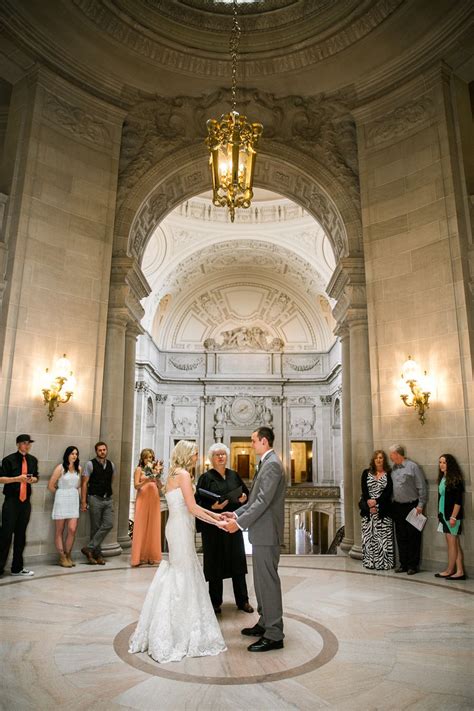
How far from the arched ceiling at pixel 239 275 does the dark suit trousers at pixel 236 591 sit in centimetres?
1691

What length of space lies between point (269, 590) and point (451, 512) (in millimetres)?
4033

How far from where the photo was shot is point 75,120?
1014 cm

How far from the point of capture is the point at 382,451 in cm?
862

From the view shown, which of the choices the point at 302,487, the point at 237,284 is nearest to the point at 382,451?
the point at 302,487

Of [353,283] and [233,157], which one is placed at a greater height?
[233,157]

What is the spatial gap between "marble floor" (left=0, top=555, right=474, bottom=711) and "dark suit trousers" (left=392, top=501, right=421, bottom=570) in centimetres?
117

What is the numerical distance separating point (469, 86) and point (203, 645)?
1079cm

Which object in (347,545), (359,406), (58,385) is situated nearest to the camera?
(58,385)

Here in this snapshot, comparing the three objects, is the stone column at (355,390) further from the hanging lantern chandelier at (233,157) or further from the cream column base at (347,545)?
the hanging lantern chandelier at (233,157)

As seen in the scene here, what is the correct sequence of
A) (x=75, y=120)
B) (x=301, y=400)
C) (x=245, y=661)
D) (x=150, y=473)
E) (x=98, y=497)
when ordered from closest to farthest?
(x=245, y=661) → (x=98, y=497) → (x=150, y=473) → (x=75, y=120) → (x=301, y=400)

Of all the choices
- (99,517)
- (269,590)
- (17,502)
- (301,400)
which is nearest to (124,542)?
(99,517)

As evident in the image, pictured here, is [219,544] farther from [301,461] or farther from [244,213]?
[301,461]

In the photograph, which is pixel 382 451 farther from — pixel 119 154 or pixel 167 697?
pixel 119 154

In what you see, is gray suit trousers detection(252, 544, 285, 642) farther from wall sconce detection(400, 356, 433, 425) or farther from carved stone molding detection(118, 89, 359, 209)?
carved stone molding detection(118, 89, 359, 209)
